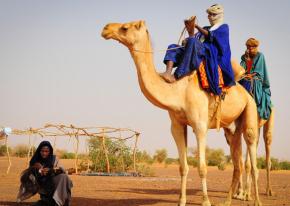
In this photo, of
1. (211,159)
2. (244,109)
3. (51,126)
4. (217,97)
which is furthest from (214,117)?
(211,159)

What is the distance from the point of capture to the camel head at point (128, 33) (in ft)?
24.1

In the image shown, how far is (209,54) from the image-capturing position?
8.09 metres

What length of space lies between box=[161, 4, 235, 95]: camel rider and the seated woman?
279 cm

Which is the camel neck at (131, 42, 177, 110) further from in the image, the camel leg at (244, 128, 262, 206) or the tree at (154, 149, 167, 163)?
the tree at (154, 149, 167, 163)

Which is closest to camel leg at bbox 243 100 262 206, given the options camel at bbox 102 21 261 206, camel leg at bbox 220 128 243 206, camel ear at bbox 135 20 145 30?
camel leg at bbox 220 128 243 206

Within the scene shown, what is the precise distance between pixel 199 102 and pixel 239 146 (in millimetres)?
1972

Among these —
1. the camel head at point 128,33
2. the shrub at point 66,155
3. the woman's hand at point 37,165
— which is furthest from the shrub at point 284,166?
the camel head at point 128,33

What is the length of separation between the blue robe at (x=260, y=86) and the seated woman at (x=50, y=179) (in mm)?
4794

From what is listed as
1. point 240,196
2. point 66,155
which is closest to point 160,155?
point 66,155

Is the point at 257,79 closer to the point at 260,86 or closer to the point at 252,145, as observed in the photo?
the point at 260,86

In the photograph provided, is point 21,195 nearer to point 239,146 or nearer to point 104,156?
point 239,146

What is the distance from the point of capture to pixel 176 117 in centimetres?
793

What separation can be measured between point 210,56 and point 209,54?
0.05 meters

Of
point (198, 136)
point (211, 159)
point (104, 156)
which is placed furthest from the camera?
point (211, 159)
